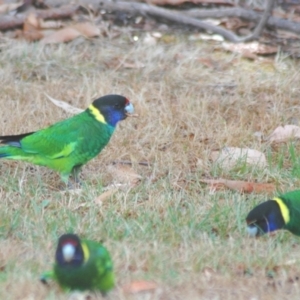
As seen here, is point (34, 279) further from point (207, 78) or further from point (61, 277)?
point (207, 78)

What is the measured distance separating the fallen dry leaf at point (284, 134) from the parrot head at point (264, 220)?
5.21ft

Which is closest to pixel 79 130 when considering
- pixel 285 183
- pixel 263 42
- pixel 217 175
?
pixel 217 175

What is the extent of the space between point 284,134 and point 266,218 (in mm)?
1718

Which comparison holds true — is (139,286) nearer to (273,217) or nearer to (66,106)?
(273,217)

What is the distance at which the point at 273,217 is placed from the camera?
5.00 meters

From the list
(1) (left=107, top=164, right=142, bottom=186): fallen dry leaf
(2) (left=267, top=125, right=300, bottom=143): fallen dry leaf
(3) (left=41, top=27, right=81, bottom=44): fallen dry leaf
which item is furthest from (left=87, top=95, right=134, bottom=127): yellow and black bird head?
(3) (left=41, top=27, right=81, bottom=44): fallen dry leaf

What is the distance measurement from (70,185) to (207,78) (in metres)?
2.10

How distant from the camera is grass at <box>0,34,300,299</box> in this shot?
14.8ft

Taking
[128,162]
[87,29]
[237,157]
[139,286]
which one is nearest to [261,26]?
[87,29]

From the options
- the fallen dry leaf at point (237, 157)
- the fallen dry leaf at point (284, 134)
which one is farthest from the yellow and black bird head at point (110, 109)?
the fallen dry leaf at point (284, 134)

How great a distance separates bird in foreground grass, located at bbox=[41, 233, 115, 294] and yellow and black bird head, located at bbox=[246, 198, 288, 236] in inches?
41.2

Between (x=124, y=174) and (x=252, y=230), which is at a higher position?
(x=252, y=230)

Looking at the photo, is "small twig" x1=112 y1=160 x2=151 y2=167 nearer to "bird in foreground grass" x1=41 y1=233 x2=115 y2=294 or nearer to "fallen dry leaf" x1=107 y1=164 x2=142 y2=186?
"fallen dry leaf" x1=107 y1=164 x2=142 y2=186

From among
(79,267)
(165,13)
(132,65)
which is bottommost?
(132,65)
